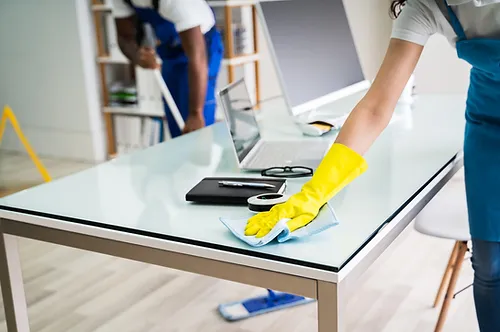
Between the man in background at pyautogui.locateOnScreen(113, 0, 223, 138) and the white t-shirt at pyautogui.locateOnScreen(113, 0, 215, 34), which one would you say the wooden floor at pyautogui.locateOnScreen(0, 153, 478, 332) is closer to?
the man in background at pyautogui.locateOnScreen(113, 0, 223, 138)

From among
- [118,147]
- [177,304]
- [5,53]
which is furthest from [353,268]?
[5,53]

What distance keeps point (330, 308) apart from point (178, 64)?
208 cm

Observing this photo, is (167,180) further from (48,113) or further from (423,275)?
(48,113)

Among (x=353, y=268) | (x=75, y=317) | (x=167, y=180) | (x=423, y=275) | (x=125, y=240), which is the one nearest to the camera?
(x=353, y=268)

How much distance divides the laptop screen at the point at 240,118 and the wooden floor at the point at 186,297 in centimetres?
70

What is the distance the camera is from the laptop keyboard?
5.24ft

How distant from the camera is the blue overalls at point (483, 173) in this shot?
1.28m

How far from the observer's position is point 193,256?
1.09 metres

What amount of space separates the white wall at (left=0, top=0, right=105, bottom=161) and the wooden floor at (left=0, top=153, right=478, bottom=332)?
1614 millimetres

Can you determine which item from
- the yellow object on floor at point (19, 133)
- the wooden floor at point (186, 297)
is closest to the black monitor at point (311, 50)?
the wooden floor at point (186, 297)

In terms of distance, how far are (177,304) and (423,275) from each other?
1027 millimetres

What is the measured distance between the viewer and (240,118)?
1.69 meters

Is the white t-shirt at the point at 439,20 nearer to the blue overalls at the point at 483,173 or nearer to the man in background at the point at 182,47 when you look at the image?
the blue overalls at the point at 483,173

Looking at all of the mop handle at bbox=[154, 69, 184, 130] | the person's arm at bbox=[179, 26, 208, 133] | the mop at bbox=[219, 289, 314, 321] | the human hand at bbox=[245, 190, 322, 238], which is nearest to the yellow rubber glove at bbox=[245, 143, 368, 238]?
the human hand at bbox=[245, 190, 322, 238]
